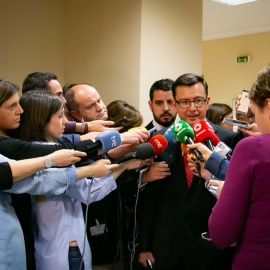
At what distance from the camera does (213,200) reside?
1824 mm

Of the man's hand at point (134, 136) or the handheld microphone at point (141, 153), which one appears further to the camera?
the man's hand at point (134, 136)

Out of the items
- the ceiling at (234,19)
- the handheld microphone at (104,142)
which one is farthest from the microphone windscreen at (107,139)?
the ceiling at (234,19)

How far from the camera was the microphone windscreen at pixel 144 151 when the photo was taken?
5.45ft

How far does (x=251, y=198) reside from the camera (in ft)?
3.86

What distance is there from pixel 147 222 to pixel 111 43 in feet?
6.44

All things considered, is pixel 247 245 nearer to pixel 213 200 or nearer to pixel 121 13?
pixel 213 200

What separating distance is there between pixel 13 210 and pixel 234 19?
519 centimetres

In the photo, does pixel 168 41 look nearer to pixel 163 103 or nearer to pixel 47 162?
pixel 163 103

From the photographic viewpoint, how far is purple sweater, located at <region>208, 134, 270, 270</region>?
114 centimetres

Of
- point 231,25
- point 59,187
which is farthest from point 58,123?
point 231,25

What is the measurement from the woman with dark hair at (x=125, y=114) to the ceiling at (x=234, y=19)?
9.07ft

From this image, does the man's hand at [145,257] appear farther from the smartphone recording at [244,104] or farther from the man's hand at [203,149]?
the smartphone recording at [244,104]

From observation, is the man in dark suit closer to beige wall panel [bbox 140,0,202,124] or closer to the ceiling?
beige wall panel [bbox 140,0,202,124]

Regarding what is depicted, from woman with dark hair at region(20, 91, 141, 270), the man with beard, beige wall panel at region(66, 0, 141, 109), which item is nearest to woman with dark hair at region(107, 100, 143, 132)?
the man with beard
